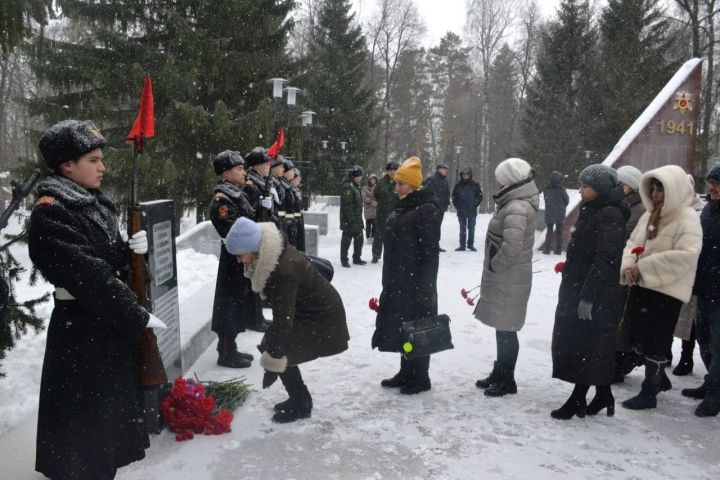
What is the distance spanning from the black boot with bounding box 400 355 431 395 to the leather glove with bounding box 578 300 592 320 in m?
1.25

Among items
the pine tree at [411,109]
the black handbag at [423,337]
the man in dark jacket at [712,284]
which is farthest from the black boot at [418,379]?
the pine tree at [411,109]

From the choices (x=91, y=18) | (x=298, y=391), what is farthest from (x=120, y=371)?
(x=91, y=18)

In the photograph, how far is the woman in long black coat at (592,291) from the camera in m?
3.76

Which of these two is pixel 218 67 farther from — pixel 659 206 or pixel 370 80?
pixel 370 80

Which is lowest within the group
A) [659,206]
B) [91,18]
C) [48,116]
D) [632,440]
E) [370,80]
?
[632,440]

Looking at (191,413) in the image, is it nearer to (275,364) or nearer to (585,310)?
(275,364)

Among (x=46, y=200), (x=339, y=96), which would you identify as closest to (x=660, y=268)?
(x=46, y=200)

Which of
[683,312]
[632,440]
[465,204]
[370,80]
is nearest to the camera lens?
[632,440]

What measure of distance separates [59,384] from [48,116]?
42.6 feet

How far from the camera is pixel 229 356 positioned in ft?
16.5

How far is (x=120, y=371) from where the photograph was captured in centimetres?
→ 250

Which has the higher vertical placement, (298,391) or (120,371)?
(120,371)

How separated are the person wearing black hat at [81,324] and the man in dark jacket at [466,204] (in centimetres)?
1064

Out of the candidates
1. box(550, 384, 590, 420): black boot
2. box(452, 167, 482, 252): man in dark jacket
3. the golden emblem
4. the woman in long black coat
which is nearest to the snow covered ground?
box(550, 384, 590, 420): black boot
